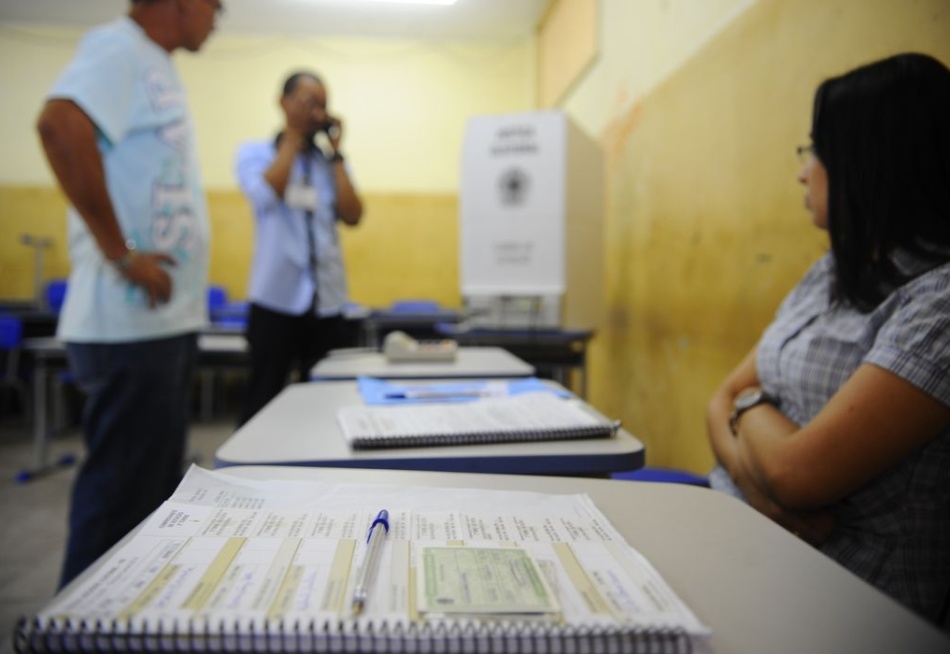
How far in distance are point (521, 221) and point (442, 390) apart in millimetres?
1511

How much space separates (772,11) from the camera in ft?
5.65

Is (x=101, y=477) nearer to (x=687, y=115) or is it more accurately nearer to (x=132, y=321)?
(x=132, y=321)

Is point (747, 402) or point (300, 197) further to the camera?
point (300, 197)

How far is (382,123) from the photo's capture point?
5336 millimetres

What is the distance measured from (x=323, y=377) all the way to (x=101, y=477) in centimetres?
54

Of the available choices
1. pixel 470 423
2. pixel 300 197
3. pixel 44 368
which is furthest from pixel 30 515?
pixel 470 423

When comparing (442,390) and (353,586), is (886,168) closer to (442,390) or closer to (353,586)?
(442,390)

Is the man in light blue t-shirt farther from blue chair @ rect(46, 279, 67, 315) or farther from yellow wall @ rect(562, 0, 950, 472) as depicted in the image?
blue chair @ rect(46, 279, 67, 315)

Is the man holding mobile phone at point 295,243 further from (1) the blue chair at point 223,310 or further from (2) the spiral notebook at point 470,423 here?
(1) the blue chair at point 223,310

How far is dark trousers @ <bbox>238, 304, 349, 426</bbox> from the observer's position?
6.60 ft

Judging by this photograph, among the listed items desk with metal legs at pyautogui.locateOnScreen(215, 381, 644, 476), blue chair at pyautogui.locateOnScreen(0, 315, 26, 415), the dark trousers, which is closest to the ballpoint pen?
desk with metal legs at pyautogui.locateOnScreen(215, 381, 644, 476)

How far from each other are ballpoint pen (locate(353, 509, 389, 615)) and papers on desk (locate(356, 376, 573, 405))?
0.61 m

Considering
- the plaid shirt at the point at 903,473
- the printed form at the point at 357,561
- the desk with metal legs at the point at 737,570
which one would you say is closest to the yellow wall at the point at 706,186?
the plaid shirt at the point at 903,473

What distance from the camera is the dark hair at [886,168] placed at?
91cm
